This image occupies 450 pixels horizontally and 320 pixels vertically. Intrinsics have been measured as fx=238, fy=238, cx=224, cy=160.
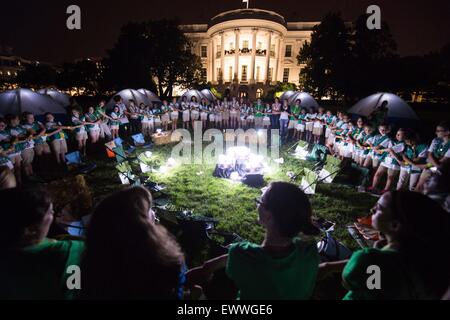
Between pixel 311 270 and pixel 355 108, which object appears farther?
pixel 355 108

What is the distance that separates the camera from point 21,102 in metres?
11.1

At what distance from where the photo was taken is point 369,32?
30.4m

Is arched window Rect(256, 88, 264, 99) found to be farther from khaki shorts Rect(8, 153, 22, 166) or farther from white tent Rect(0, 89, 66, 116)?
khaki shorts Rect(8, 153, 22, 166)

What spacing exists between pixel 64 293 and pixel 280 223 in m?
1.72

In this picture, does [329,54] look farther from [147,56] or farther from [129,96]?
[129,96]

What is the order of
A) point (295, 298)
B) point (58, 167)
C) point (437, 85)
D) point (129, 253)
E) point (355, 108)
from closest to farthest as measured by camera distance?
1. point (129, 253)
2. point (295, 298)
3. point (58, 167)
4. point (355, 108)
5. point (437, 85)

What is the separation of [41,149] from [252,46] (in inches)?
1981

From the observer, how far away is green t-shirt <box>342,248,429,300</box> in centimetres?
156

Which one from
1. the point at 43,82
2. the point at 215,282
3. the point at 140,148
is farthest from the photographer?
the point at 43,82

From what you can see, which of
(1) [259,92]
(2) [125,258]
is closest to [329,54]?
(1) [259,92]

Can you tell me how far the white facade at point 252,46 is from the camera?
4953cm

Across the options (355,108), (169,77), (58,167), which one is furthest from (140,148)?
(169,77)

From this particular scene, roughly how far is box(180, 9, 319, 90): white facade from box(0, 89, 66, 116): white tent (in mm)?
41347

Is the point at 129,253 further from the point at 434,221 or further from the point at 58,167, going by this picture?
the point at 58,167
